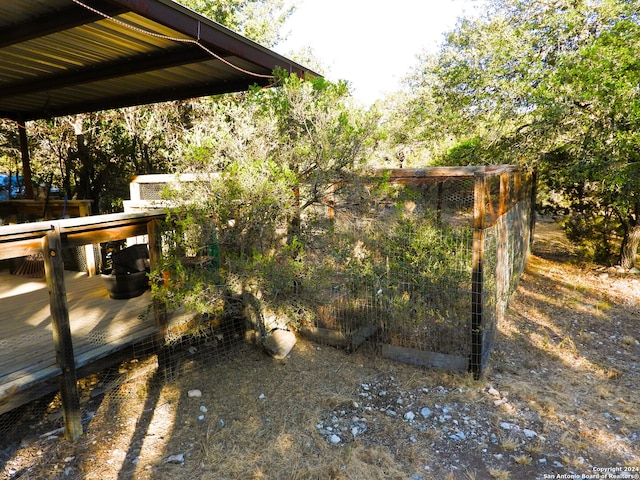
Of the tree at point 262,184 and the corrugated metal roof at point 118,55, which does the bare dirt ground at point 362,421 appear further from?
the corrugated metal roof at point 118,55

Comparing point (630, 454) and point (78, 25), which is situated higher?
point (78, 25)

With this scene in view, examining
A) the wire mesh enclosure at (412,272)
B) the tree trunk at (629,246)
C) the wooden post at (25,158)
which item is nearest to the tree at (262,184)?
the wire mesh enclosure at (412,272)

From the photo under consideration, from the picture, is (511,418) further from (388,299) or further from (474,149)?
(474,149)

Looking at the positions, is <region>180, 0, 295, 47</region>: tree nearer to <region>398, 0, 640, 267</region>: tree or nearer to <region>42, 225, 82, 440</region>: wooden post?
Answer: <region>398, 0, 640, 267</region>: tree

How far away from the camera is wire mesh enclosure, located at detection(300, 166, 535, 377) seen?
3.76 meters

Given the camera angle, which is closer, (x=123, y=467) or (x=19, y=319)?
(x=123, y=467)

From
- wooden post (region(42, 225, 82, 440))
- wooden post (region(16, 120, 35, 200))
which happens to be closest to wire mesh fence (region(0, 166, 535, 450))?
wooden post (region(42, 225, 82, 440))

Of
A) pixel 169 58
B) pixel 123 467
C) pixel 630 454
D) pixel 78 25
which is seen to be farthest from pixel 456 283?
pixel 78 25

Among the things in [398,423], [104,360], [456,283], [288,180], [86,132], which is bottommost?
[398,423]

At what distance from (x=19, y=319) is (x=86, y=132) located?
4.95 m

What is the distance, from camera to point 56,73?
4.93 metres

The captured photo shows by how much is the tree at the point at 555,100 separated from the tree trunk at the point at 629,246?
2cm

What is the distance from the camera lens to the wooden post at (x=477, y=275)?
11.5 ft

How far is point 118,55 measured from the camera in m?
4.28
